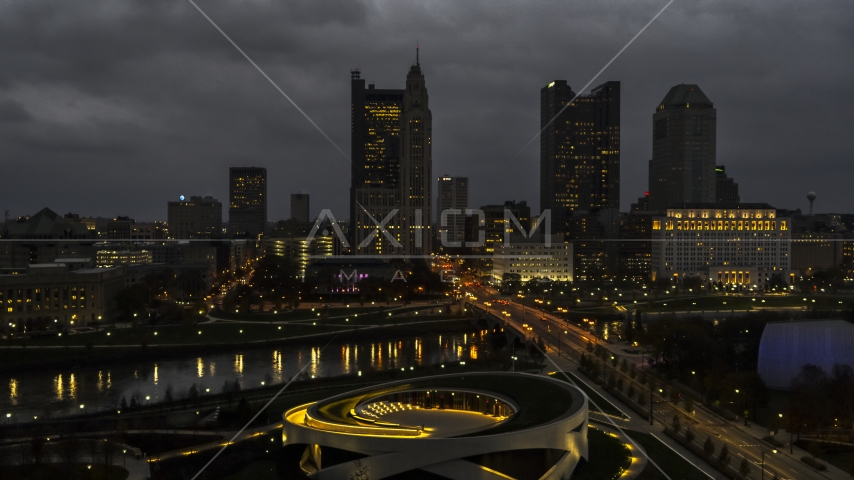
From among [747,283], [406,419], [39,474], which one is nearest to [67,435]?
[39,474]

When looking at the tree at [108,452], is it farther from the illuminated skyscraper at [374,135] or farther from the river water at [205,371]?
the illuminated skyscraper at [374,135]

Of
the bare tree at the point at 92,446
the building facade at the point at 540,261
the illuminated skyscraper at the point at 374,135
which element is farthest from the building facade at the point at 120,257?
the bare tree at the point at 92,446

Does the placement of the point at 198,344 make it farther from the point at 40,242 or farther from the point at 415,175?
the point at 415,175

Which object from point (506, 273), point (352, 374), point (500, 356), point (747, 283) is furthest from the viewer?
point (506, 273)

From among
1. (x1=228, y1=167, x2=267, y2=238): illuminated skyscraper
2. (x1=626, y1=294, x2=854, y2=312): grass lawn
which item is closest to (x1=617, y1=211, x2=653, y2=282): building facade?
(x1=626, y1=294, x2=854, y2=312): grass lawn

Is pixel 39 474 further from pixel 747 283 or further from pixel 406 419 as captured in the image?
pixel 747 283

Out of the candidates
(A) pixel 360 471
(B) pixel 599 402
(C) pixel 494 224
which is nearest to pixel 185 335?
(B) pixel 599 402
